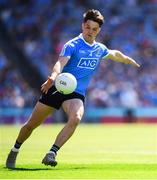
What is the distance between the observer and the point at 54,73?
12.4m

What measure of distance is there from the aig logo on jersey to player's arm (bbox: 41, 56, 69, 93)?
41 centimetres

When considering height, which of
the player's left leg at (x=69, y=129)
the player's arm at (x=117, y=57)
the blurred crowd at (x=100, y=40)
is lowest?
the player's left leg at (x=69, y=129)

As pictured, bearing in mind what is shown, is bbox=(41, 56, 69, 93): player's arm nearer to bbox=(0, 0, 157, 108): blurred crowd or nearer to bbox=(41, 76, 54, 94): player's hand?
bbox=(41, 76, 54, 94): player's hand

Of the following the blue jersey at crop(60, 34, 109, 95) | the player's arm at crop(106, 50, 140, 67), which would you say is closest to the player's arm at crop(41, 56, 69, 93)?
the blue jersey at crop(60, 34, 109, 95)

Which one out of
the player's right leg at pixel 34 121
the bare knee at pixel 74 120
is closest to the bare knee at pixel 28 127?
the player's right leg at pixel 34 121

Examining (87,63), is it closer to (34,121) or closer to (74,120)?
(74,120)

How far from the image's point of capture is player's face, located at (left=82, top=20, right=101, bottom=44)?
13023mm

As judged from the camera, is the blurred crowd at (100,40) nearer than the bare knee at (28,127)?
No

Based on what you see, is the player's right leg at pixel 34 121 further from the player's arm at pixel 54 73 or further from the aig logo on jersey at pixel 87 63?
the aig logo on jersey at pixel 87 63

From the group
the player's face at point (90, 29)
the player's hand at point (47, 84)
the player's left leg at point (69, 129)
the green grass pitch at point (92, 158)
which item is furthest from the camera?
the player's face at point (90, 29)

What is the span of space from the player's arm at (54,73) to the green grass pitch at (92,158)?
1335mm

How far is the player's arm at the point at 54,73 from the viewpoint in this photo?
40.2 feet

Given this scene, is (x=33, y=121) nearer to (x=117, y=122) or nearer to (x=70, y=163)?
(x=70, y=163)

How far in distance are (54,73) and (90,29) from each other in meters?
1.15
